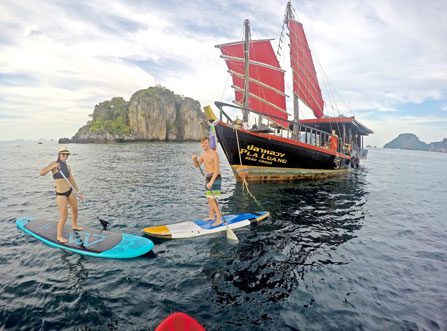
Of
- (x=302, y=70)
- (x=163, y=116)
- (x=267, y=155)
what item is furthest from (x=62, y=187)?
(x=163, y=116)

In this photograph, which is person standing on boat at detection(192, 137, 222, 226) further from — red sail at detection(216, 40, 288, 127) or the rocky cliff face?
Result: the rocky cliff face

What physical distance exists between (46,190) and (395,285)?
18283 mm

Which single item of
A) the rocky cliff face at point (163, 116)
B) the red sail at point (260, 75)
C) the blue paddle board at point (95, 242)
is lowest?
the blue paddle board at point (95, 242)

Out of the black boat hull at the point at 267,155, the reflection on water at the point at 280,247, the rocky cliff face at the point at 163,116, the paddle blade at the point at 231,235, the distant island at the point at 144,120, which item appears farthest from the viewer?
the rocky cliff face at the point at 163,116

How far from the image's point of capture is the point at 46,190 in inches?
621

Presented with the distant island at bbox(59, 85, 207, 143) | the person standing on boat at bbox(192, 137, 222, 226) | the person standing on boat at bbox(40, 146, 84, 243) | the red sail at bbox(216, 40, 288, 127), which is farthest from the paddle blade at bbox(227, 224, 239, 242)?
the distant island at bbox(59, 85, 207, 143)

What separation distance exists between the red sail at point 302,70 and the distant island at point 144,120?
80.9 m

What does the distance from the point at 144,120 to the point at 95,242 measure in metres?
116

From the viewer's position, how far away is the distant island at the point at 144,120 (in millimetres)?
112400

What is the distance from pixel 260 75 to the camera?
25656mm

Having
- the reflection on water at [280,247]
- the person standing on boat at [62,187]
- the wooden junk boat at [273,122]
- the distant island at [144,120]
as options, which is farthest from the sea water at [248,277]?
the distant island at [144,120]

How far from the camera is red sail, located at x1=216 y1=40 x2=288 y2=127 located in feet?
77.6

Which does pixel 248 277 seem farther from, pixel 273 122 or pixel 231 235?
pixel 273 122

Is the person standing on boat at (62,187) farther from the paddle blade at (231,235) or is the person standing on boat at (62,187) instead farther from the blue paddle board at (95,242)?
the paddle blade at (231,235)
